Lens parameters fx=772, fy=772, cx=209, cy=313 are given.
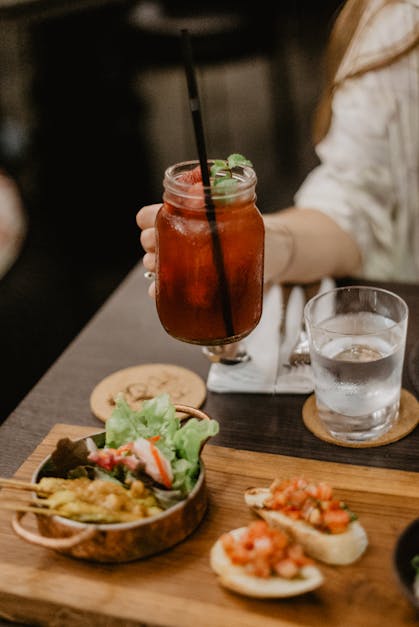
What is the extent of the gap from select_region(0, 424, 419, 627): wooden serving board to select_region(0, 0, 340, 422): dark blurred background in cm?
192

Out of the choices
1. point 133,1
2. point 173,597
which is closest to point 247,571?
point 173,597

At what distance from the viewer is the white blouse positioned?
7.20 ft

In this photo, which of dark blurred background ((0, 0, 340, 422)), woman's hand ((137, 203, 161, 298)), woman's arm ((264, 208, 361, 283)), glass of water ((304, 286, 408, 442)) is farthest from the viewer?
dark blurred background ((0, 0, 340, 422))

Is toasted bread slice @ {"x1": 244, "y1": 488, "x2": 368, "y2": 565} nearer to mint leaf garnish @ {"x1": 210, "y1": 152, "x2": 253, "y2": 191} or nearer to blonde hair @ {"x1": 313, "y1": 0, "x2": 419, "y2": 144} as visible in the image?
mint leaf garnish @ {"x1": 210, "y1": 152, "x2": 253, "y2": 191}

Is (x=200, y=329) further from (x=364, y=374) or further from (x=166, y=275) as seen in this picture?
(x=364, y=374)

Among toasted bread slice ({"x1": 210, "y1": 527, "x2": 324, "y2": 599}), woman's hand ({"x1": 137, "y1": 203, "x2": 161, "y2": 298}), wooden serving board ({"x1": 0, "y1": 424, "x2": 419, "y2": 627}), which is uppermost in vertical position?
woman's hand ({"x1": 137, "y1": 203, "x2": 161, "y2": 298})

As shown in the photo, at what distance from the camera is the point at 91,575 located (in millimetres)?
1111

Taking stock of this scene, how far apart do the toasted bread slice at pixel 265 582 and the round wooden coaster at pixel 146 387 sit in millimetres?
487

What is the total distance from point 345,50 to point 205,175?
1.09 metres

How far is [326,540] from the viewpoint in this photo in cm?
110

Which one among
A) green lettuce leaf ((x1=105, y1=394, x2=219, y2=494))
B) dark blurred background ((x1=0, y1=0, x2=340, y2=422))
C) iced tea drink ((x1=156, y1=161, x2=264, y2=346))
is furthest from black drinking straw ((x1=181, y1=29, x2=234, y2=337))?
dark blurred background ((x1=0, y1=0, x2=340, y2=422))

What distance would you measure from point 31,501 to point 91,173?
3.81 meters

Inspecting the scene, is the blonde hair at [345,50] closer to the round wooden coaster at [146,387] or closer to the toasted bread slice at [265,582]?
the round wooden coaster at [146,387]

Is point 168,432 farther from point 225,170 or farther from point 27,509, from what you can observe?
point 225,170
